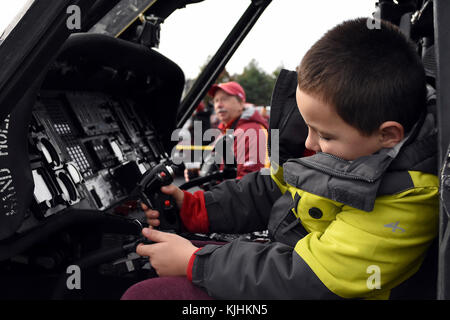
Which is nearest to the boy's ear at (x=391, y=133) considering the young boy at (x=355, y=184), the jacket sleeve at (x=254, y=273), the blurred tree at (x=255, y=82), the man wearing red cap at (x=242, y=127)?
the young boy at (x=355, y=184)

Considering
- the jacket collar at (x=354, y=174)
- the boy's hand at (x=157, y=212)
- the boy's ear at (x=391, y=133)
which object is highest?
the boy's ear at (x=391, y=133)

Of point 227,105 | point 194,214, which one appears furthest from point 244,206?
point 227,105

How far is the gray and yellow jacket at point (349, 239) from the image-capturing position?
821 mm

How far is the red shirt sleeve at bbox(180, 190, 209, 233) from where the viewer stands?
4.66ft

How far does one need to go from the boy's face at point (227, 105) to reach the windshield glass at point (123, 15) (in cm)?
181

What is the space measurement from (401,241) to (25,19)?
0.80m

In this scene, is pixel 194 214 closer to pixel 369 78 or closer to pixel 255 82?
pixel 369 78

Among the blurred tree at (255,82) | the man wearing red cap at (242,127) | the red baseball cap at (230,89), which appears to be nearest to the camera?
the man wearing red cap at (242,127)

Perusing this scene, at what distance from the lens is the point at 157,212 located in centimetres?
134

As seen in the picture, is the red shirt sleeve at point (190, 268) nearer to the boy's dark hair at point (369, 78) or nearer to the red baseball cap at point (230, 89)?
the boy's dark hair at point (369, 78)

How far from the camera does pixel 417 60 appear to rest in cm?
86

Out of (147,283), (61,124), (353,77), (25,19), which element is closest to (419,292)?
(353,77)

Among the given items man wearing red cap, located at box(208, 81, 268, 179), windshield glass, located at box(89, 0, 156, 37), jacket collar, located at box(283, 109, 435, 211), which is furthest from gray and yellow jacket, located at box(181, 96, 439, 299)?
man wearing red cap, located at box(208, 81, 268, 179)

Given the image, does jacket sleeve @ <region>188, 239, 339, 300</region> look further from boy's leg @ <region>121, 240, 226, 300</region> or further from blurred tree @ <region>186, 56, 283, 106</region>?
blurred tree @ <region>186, 56, 283, 106</region>
